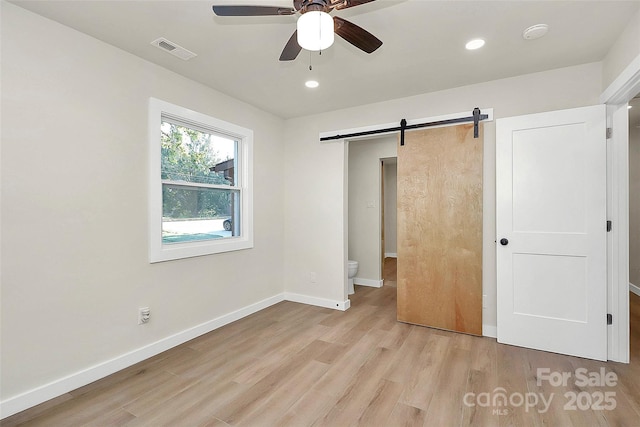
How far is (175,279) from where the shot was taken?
9.52 ft

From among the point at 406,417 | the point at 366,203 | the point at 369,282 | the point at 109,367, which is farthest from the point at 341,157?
the point at 109,367

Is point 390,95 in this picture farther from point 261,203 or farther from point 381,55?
point 261,203

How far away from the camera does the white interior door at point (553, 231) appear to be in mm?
2572

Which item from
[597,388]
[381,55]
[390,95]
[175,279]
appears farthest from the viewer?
[390,95]

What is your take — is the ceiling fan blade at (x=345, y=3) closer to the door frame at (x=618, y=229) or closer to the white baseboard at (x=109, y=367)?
the door frame at (x=618, y=229)

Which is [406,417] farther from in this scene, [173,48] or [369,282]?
[369,282]

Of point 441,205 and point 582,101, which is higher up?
point 582,101

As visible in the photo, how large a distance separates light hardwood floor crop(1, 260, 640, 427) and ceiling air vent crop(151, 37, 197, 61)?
2.58 m

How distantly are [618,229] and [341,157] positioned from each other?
2.74 meters

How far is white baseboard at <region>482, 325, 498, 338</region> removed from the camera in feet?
9.98

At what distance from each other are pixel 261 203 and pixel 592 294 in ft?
11.4

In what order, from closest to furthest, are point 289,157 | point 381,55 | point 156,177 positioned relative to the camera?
point 381,55, point 156,177, point 289,157

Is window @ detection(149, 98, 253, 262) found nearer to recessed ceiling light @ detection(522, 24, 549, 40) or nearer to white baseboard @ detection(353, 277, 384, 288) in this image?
white baseboard @ detection(353, 277, 384, 288)

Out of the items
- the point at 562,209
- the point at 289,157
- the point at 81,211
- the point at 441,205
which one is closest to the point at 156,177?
the point at 81,211
